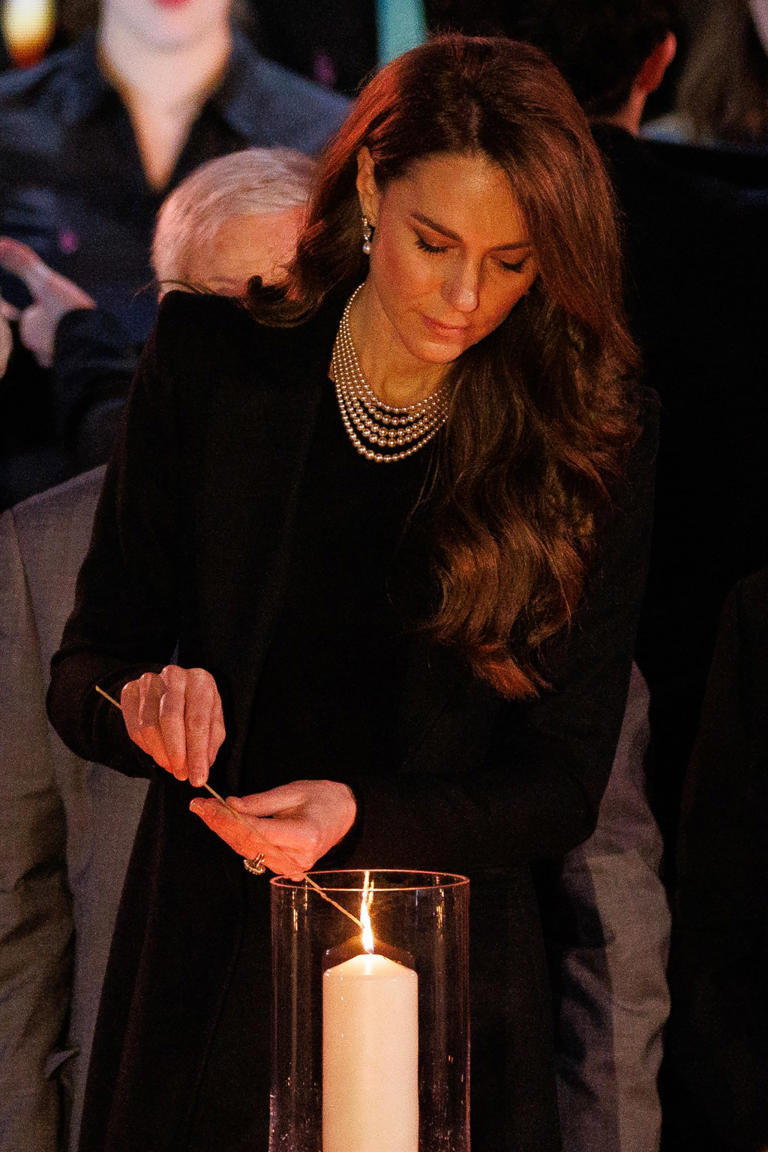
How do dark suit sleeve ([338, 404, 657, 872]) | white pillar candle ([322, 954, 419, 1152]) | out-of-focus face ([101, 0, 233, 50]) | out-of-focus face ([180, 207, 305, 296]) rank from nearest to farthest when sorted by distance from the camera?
white pillar candle ([322, 954, 419, 1152]), dark suit sleeve ([338, 404, 657, 872]), out-of-focus face ([180, 207, 305, 296]), out-of-focus face ([101, 0, 233, 50])

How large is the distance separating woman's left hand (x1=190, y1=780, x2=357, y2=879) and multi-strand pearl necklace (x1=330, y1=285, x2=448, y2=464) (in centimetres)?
53

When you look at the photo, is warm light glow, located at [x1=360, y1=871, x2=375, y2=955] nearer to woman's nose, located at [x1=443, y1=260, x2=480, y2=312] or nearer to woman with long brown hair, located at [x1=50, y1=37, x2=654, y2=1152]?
woman with long brown hair, located at [x1=50, y1=37, x2=654, y2=1152]

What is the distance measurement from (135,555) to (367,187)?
48 centimetres

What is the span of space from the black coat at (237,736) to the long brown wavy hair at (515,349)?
0.14 feet

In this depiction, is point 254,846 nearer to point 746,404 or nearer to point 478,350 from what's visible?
point 478,350

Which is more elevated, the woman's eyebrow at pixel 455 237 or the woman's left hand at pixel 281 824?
the woman's eyebrow at pixel 455 237

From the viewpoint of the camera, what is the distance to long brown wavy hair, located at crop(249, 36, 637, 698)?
5.01 ft

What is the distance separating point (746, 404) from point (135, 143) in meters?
1.49

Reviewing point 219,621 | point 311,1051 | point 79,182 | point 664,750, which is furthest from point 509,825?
point 79,182

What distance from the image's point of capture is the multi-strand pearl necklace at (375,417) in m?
1.65

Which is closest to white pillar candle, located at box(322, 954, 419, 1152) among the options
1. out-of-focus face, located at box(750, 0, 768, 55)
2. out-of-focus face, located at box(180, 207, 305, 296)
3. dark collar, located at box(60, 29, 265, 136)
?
out-of-focus face, located at box(180, 207, 305, 296)

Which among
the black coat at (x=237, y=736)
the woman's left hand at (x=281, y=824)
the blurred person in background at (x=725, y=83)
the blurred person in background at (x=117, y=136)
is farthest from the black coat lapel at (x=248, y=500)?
the blurred person in background at (x=725, y=83)

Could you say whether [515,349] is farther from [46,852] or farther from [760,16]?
[760,16]

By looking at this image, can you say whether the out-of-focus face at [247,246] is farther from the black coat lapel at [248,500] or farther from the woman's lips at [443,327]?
the woman's lips at [443,327]
